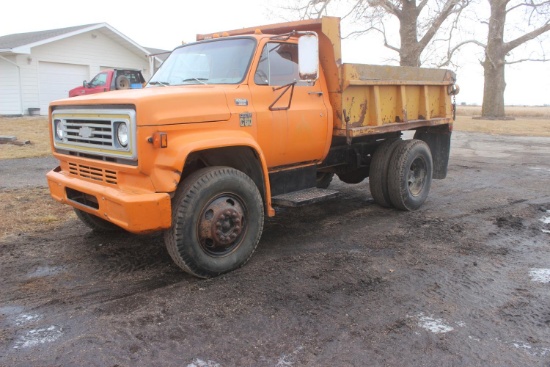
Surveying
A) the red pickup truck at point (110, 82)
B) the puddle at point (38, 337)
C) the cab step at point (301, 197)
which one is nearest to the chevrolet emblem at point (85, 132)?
the puddle at point (38, 337)

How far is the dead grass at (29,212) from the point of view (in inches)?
224

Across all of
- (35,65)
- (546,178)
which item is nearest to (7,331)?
(546,178)

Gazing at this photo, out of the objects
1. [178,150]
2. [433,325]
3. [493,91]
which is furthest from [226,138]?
[493,91]

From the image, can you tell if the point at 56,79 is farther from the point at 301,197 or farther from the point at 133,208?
the point at 133,208

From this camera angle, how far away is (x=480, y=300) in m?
3.91

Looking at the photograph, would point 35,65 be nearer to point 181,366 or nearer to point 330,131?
point 330,131

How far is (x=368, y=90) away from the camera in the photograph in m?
6.04

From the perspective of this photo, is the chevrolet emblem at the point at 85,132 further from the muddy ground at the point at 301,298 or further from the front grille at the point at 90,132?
the muddy ground at the point at 301,298

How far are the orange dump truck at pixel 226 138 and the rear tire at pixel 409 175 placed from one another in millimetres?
28

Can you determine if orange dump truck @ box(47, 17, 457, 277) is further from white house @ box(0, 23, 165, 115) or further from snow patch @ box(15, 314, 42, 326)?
white house @ box(0, 23, 165, 115)

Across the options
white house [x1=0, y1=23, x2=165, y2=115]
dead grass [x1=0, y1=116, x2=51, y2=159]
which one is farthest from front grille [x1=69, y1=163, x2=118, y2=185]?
white house [x1=0, y1=23, x2=165, y2=115]

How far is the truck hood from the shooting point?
12.8ft

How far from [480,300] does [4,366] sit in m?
3.45

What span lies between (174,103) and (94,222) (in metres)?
2.11
